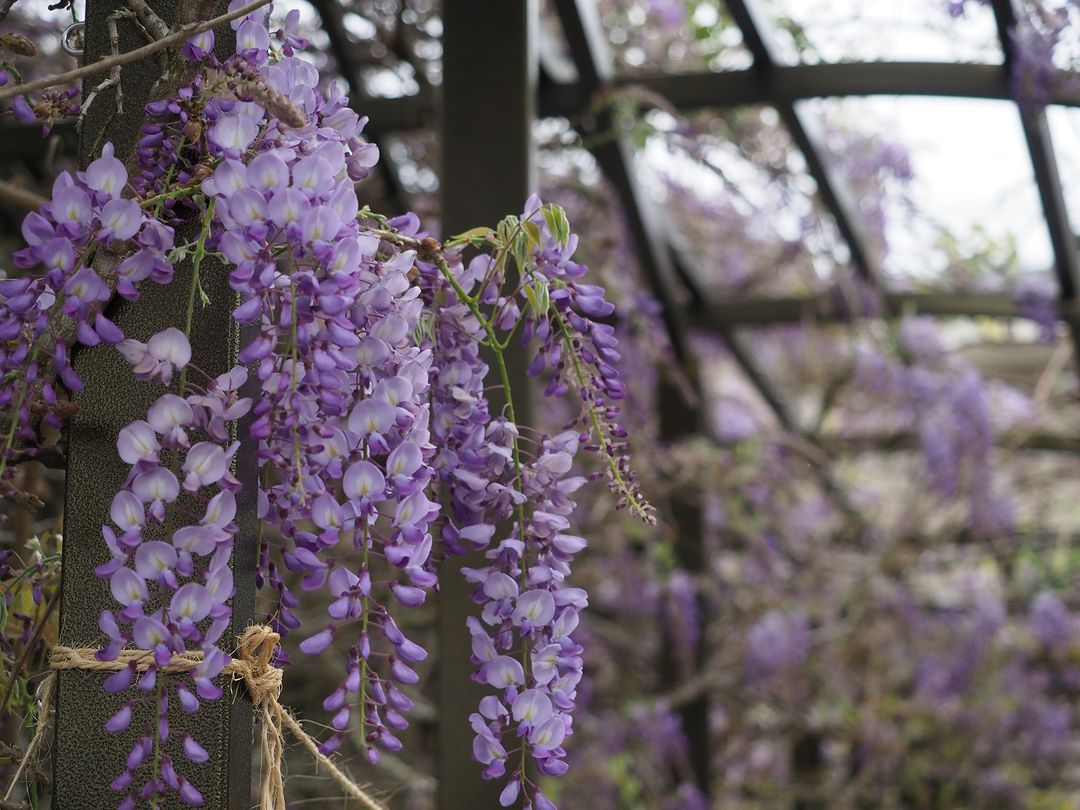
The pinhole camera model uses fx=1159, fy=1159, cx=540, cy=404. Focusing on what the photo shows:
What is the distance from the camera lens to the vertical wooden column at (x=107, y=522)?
792 mm

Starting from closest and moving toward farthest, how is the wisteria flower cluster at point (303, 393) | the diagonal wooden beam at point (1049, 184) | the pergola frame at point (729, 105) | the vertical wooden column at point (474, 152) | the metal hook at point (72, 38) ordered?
the wisteria flower cluster at point (303, 393), the metal hook at point (72, 38), the vertical wooden column at point (474, 152), the diagonal wooden beam at point (1049, 184), the pergola frame at point (729, 105)

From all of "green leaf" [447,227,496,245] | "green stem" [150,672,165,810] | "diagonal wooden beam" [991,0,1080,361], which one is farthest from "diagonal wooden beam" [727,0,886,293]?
"green stem" [150,672,165,810]

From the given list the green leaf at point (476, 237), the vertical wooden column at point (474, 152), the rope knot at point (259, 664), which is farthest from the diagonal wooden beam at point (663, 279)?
the rope knot at point (259, 664)

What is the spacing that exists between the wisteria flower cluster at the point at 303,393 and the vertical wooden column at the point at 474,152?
0.77 meters

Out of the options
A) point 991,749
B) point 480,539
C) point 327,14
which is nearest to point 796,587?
point 991,749

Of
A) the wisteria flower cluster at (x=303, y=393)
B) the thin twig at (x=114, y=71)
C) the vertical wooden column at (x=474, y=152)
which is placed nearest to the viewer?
the wisteria flower cluster at (x=303, y=393)

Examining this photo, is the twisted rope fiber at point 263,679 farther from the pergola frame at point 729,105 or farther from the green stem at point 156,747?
the pergola frame at point 729,105

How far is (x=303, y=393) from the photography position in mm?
687

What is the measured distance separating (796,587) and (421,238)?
315cm

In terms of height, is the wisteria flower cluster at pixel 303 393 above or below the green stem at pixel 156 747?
above

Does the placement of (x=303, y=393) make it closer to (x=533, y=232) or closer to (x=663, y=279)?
(x=533, y=232)

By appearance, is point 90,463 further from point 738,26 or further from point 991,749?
point 991,749

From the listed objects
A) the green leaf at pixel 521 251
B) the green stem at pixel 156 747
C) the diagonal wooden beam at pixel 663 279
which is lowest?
the green stem at pixel 156 747

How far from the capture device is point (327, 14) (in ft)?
8.27
